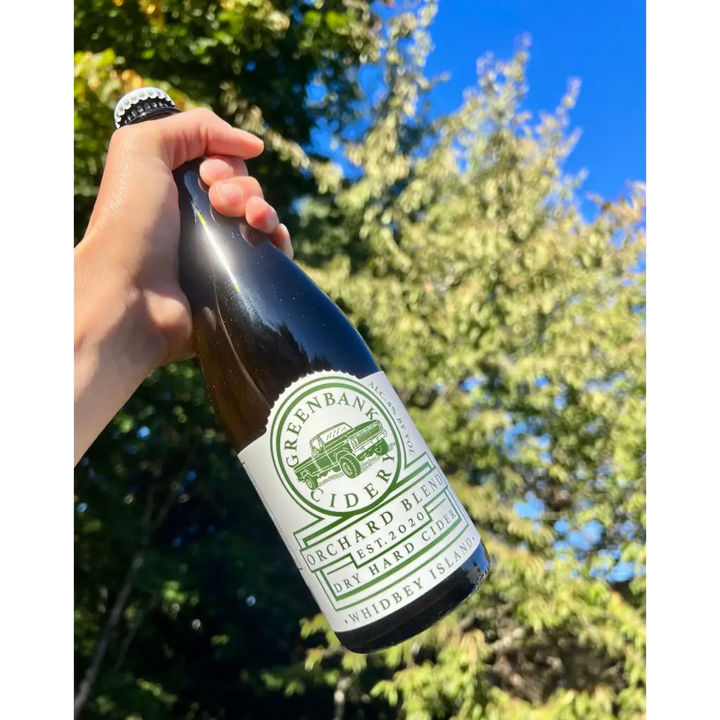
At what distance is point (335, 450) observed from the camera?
0.85 meters

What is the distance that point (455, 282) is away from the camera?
303 centimetres

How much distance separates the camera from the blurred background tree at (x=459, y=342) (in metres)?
2.59

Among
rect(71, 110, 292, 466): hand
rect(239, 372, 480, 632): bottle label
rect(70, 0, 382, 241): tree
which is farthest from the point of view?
rect(70, 0, 382, 241): tree

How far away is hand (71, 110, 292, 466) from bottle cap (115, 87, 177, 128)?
2cm

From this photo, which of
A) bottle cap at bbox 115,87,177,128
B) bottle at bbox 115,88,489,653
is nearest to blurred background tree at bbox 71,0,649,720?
bottle cap at bbox 115,87,177,128

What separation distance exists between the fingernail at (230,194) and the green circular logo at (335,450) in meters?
0.37

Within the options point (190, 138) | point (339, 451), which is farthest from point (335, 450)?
point (190, 138)

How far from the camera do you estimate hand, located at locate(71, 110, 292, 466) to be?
38.5 inches

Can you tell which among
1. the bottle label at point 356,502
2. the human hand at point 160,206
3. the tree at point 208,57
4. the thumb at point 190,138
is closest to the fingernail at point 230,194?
the human hand at point 160,206

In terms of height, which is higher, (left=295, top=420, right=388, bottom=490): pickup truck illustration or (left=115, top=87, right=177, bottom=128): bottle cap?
(left=115, top=87, right=177, bottom=128): bottle cap

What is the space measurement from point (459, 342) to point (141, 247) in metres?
2.06

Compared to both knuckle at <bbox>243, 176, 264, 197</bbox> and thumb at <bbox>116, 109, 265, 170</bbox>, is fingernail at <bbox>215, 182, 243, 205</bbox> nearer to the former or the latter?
knuckle at <bbox>243, 176, 264, 197</bbox>
